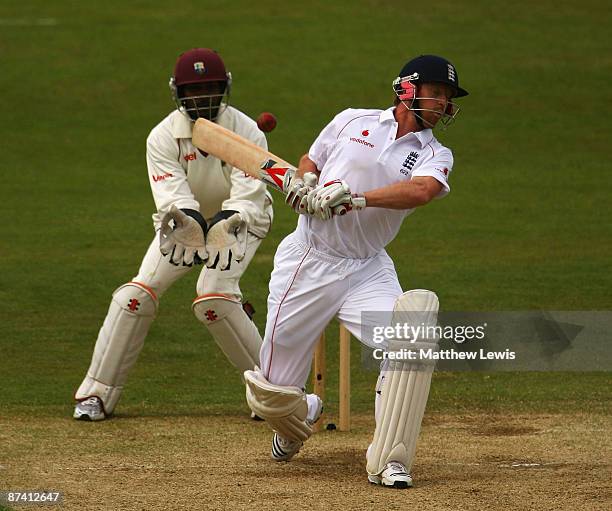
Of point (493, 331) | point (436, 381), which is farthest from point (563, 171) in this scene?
point (436, 381)

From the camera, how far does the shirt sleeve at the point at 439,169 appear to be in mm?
5406

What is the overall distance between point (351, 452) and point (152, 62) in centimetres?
1355

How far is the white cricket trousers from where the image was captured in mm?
5574

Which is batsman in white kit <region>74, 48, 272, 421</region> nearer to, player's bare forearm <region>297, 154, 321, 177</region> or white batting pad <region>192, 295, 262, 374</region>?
white batting pad <region>192, 295, 262, 374</region>

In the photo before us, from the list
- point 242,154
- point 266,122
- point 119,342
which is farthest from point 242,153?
point 119,342

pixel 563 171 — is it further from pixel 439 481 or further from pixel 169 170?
pixel 439 481

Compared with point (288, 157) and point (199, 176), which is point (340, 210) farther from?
point (288, 157)

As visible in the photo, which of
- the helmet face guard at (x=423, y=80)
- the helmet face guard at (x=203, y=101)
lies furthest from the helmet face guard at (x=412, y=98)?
the helmet face guard at (x=203, y=101)

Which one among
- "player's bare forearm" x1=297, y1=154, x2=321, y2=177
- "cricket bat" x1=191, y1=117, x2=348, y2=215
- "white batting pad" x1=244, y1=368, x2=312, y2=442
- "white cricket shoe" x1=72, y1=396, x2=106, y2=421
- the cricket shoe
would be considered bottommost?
"white cricket shoe" x1=72, y1=396, x2=106, y2=421

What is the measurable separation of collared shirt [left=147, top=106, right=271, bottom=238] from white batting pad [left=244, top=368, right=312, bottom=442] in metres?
1.29

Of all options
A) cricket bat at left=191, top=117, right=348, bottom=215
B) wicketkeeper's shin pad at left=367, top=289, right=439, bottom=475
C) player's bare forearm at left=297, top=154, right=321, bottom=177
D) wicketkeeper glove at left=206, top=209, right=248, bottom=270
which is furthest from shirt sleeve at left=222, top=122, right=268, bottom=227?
wicketkeeper's shin pad at left=367, top=289, right=439, bottom=475

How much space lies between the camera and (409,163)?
5.53m

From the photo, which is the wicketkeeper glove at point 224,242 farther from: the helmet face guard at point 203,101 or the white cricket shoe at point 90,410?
the white cricket shoe at point 90,410

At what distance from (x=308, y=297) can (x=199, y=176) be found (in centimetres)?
159
